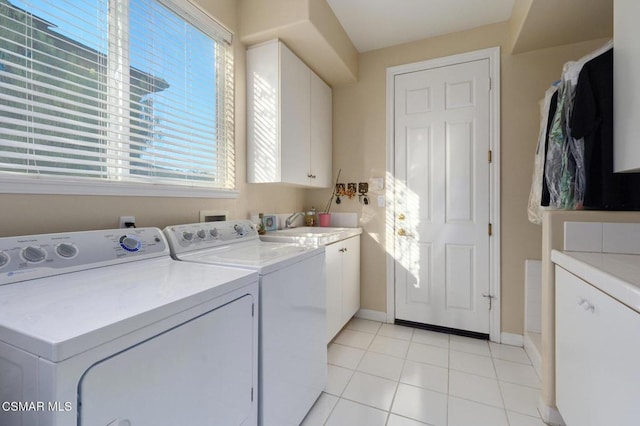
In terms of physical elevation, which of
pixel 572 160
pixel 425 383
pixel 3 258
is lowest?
pixel 425 383

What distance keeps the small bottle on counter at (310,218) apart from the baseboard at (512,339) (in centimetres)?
192

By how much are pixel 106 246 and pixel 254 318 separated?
2.23 ft

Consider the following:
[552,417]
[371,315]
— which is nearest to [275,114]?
[371,315]

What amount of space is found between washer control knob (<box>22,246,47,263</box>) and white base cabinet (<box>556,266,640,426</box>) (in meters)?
1.90

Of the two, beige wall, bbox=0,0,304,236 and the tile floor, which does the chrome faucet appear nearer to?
beige wall, bbox=0,0,304,236

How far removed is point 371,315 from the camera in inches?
111

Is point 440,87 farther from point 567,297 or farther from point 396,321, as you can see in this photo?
point 396,321

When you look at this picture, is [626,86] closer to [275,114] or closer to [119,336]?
[275,114]

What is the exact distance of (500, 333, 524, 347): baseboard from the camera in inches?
90.5

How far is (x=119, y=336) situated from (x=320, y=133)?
237cm

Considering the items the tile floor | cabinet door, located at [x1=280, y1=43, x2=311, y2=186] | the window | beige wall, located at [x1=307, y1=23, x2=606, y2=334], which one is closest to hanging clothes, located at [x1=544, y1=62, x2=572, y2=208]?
beige wall, located at [x1=307, y1=23, x2=606, y2=334]

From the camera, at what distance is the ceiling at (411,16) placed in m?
2.15

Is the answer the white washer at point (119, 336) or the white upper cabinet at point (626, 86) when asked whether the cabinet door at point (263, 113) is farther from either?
the white upper cabinet at point (626, 86)

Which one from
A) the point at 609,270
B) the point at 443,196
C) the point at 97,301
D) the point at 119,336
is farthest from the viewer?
the point at 443,196
